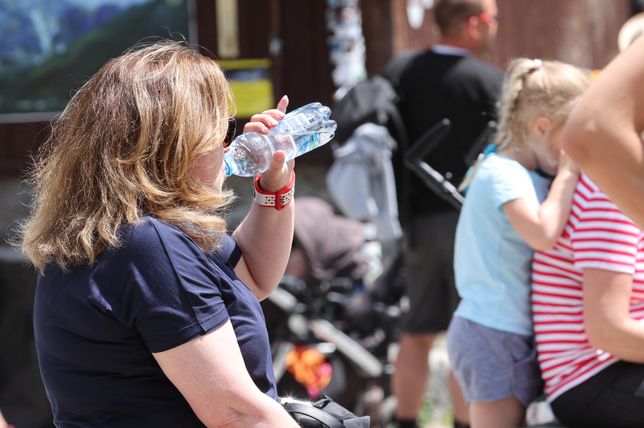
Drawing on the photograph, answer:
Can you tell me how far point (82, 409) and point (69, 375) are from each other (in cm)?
7

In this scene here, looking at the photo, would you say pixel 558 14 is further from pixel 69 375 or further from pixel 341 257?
pixel 69 375

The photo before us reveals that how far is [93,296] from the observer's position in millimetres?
1973

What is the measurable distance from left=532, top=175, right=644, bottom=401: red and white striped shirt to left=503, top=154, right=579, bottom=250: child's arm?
0.03 metres

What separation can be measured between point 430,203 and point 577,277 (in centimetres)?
202

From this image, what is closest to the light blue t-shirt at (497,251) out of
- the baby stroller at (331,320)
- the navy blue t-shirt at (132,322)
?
the navy blue t-shirt at (132,322)

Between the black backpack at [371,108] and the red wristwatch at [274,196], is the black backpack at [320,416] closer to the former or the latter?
the red wristwatch at [274,196]

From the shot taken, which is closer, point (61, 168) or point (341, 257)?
point (61, 168)

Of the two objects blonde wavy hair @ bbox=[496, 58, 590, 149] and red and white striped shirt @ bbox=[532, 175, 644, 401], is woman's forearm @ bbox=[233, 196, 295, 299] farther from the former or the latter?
blonde wavy hair @ bbox=[496, 58, 590, 149]

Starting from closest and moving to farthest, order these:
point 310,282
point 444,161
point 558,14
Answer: point 444,161, point 310,282, point 558,14

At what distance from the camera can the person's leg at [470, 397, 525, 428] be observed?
285 centimetres

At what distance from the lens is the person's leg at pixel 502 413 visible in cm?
285

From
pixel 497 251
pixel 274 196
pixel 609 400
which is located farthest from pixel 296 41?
pixel 609 400

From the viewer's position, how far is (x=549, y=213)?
270 centimetres

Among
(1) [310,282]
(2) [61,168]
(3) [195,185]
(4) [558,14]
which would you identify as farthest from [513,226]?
(4) [558,14]
